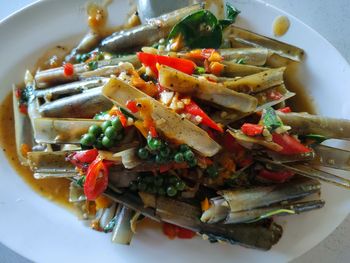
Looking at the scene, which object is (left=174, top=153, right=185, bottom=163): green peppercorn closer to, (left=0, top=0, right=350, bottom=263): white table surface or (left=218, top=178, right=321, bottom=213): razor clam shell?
(left=218, top=178, right=321, bottom=213): razor clam shell

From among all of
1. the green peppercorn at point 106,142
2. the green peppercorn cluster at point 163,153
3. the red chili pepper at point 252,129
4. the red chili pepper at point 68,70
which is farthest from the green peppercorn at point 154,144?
the red chili pepper at point 68,70

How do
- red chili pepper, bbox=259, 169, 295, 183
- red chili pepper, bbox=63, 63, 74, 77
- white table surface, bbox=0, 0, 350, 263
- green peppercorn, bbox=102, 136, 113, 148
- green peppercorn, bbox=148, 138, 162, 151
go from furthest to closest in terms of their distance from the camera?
white table surface, bbox=0, 0, 350, 263 < red chili pepper, bbox=63, 63, 74, 77 < red chili pepper, bbox=259, 169, 295, 183 < green peppercorn, bbox=102, 136, 113, 148 < green peppercorn, bbox=148, 138, 162, 151

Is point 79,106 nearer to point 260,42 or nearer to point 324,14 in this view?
point 260,42

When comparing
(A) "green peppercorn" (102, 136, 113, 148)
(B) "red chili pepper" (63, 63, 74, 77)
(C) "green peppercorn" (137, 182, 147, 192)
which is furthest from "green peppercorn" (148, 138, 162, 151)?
(B) "red chili pepper" (63, 63, 74, 77)

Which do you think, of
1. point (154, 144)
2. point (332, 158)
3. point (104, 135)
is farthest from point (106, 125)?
point (332, 158)

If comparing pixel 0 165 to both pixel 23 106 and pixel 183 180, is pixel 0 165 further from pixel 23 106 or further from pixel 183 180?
pixel 183 180

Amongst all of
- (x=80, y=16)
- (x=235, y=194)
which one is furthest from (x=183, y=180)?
(x=80, y=16)
